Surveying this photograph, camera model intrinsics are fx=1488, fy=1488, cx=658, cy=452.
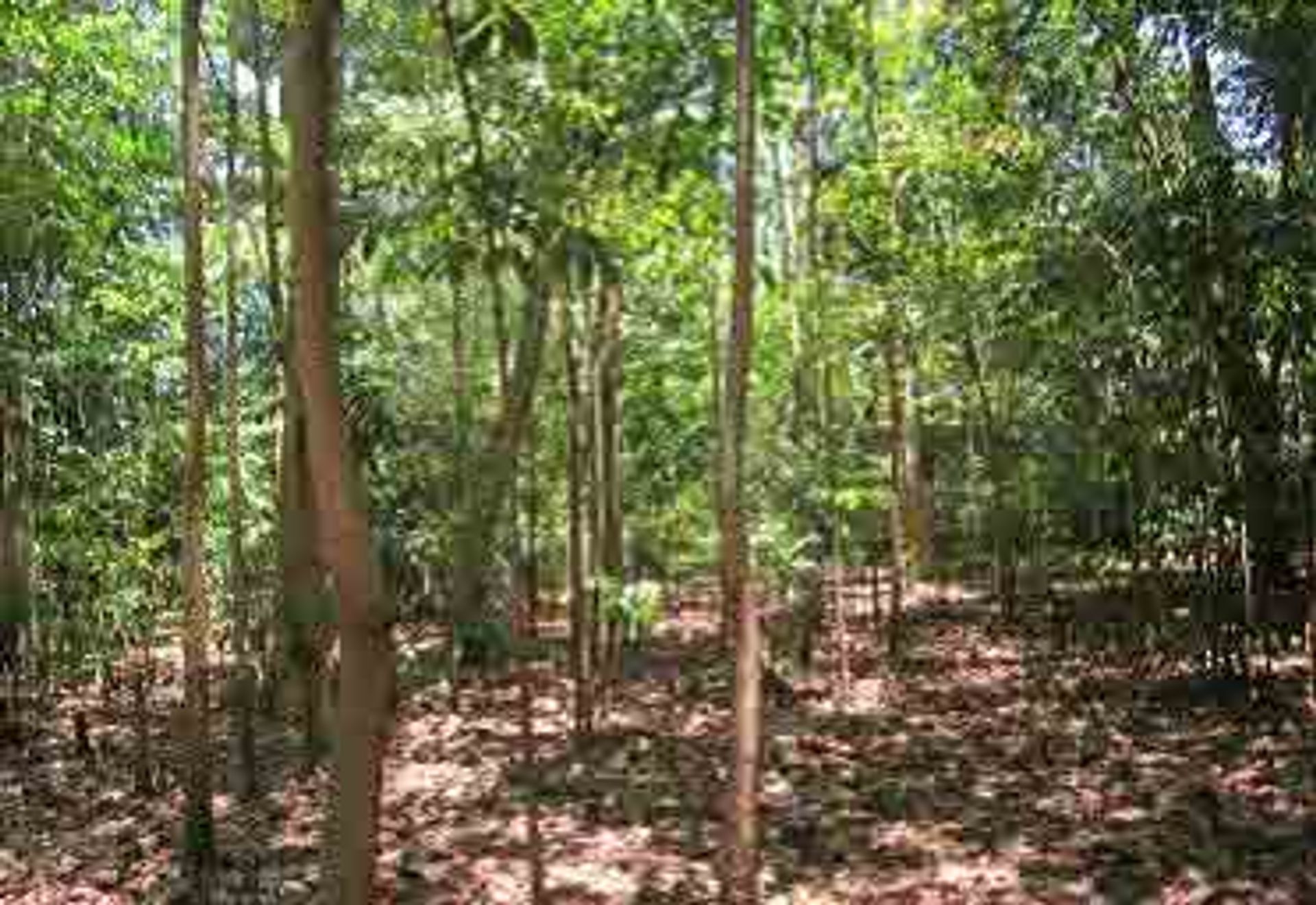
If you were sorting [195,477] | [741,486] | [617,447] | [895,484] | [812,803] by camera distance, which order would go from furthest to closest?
[617,447] < [895,484] < [812,803] < [195,477] < [741,486]

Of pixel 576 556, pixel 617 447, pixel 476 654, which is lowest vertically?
pixel 476 654

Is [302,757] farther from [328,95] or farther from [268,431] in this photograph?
[328,95]

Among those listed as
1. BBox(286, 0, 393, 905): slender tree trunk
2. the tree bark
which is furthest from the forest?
the tree bark

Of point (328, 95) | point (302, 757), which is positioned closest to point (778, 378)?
point (302, 757)

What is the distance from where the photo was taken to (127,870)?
8898mm

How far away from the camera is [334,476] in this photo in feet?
14.7

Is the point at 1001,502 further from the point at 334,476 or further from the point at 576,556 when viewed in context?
the point at 334,476

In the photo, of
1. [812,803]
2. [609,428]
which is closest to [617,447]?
[609,428]

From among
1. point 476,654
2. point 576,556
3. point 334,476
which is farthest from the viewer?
point 476,654

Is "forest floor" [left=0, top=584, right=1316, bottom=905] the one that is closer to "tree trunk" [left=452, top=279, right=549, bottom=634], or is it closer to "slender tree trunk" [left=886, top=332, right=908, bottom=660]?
"slender tree trunk" [left=886, top=332, right=908, bottom=660]

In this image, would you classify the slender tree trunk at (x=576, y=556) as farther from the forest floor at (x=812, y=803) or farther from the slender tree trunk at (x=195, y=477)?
the slender tree trunk at (x=195, y=477)

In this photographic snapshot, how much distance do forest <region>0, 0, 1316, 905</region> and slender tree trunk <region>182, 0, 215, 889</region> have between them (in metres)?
0.04

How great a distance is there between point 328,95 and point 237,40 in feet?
20.6

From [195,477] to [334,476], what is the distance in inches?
176
